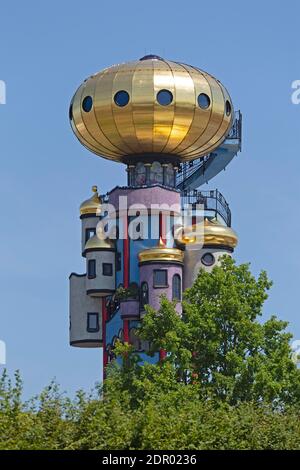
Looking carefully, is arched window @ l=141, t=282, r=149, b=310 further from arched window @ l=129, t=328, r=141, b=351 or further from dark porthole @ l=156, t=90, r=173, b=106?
dark porthole @ l=156, t=90, r=173, b=106

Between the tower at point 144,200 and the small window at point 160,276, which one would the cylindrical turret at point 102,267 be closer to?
the tower at point 144,200

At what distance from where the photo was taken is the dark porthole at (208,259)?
51.3m

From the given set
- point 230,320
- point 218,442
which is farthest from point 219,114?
point 218,442

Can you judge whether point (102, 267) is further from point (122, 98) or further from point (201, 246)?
point (122, 98)

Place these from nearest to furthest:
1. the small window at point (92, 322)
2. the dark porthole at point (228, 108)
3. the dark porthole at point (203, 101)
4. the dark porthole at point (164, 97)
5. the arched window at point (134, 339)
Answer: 1. the arched window at point (134, 339)
2. the dark porthole at point (164, 97)
3. the dark porthole at point (203, 101)
4. the dark porthole at point (228, 108)
5. the small window at point (92, 322)

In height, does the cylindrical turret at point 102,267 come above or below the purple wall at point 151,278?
above

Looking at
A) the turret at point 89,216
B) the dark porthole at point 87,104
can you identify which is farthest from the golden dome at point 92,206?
the dark porthole at point 87,104

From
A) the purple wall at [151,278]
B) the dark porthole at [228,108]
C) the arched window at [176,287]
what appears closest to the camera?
the purple wall at [151,278]

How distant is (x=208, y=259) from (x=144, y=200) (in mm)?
2872

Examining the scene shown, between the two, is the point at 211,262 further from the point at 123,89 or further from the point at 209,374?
the point at 209,374

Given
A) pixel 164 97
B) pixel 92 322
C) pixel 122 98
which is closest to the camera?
pixel 164 97

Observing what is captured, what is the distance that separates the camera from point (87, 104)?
52344 mm

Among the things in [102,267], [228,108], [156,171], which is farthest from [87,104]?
[102,267]

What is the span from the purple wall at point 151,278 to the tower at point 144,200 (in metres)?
0.03
